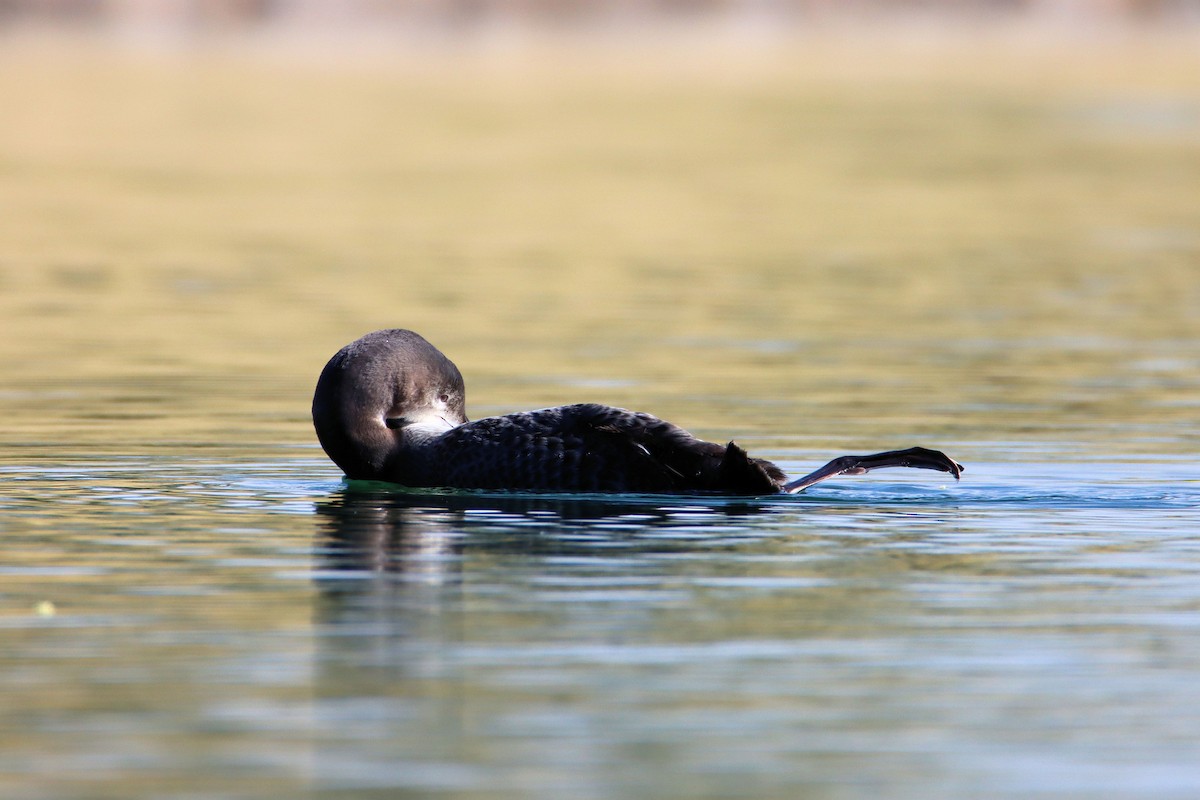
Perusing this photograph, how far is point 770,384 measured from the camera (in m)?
17.5

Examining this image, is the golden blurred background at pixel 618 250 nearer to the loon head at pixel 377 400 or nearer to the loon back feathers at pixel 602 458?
the loon head at pixel 377 400

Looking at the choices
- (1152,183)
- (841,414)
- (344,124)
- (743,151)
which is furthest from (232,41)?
(841,414)

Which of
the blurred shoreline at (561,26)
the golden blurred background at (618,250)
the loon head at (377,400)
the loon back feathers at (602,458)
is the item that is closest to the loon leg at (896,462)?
the loon back feathers at (602,458)

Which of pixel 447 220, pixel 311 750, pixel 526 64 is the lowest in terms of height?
pixel 311 750

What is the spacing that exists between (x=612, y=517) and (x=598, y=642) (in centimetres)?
286

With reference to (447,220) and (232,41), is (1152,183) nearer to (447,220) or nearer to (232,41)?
(447,220)

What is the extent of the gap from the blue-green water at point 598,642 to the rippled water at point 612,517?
0.08 feet

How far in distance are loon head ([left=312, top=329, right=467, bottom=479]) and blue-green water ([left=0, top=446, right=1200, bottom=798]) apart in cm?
26

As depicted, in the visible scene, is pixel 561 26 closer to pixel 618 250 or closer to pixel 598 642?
pixel 618 250

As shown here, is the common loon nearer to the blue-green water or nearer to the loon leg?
the loon leg

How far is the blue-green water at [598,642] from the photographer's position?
24.0ft

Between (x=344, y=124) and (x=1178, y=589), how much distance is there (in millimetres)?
49679

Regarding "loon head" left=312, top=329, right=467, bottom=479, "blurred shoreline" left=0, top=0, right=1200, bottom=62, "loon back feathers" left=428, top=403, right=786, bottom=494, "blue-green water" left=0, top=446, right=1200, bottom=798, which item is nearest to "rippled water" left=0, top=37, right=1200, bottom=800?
"blue-green water" left=0, top=446, right=1200, bottom=798

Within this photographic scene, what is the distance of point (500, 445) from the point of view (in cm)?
1225
